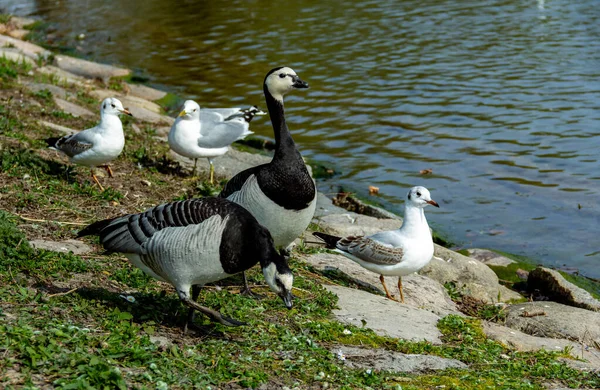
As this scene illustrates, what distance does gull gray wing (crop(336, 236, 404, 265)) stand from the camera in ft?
29.0

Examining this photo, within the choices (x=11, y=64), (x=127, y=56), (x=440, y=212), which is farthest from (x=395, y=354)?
(x=127, y=56)

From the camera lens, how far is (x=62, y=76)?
20062 millimetres

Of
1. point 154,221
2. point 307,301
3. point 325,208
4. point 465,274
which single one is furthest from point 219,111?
point 154,221

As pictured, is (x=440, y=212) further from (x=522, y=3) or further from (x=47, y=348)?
(x=522, y=3)

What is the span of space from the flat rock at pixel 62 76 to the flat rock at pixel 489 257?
11566 millimetres

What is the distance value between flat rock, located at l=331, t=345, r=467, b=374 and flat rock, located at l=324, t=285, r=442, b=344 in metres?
0.61

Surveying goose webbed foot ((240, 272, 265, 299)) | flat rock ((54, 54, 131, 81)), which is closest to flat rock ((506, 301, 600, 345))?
goose webbed foot ((240, 272, 265, 299))

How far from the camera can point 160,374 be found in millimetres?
5523

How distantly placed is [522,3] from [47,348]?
26908 mm

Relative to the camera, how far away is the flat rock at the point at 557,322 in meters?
8.85

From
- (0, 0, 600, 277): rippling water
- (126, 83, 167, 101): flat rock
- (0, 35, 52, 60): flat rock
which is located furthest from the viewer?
(0, 35, 52, 60): flat rock

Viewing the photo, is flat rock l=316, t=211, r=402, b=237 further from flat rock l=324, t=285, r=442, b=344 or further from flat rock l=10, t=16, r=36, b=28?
flat rock l=10, t=16, r=36, b=28

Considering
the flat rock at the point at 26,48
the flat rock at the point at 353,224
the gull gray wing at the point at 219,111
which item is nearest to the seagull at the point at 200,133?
the gull gray wing at the point at 219,111

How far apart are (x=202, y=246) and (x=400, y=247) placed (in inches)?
131
